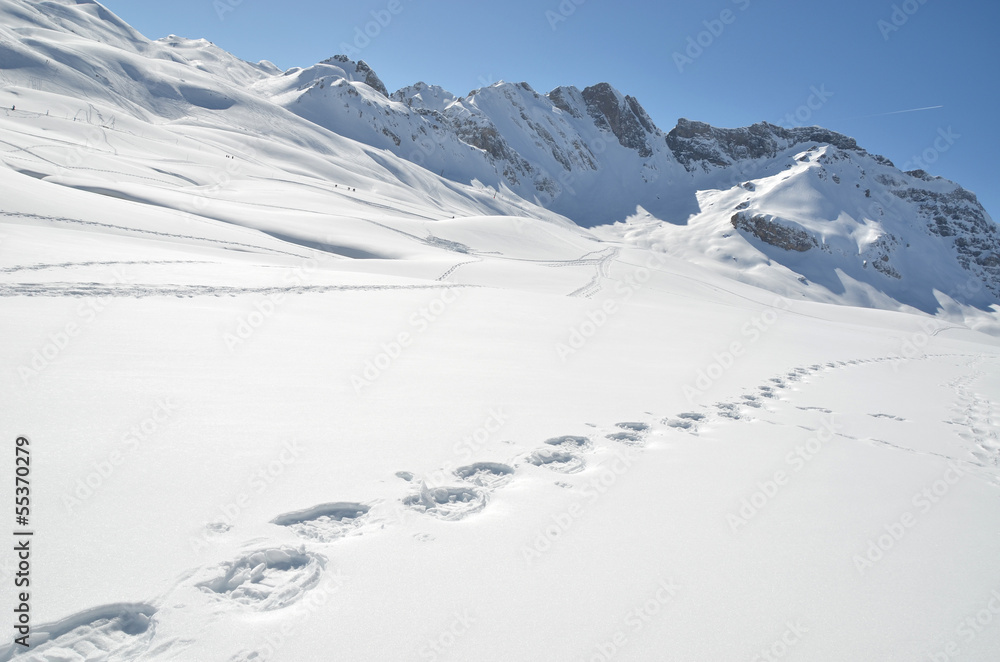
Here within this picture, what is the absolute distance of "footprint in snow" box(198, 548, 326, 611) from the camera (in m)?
2.04

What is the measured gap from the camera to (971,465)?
471 cm

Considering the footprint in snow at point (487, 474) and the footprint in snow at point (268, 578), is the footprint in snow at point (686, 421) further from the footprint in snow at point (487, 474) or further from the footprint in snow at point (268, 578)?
the footprint in snow at point (268, 578)

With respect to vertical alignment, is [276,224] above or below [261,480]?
above

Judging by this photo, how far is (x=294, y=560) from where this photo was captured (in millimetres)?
2293

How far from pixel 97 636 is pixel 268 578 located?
0.61 metres

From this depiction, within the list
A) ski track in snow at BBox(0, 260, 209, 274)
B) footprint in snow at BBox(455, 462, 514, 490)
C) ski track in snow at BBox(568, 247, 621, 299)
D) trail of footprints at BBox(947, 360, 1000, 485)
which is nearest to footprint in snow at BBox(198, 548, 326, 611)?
footprint in snow at BBox(455, 462, 514, 490)

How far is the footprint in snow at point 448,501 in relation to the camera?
2.81m

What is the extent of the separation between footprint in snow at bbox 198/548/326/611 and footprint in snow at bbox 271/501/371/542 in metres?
0.16

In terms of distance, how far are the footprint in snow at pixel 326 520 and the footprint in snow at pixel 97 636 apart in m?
0.69

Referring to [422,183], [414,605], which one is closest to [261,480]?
[414,605]

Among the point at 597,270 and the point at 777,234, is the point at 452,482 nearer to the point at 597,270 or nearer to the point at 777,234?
the point at 597,270

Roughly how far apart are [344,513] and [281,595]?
2.03 ft

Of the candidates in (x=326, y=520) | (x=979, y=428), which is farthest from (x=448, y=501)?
(x=979, y=428)

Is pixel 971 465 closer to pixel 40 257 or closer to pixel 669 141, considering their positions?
pixel 40 257
